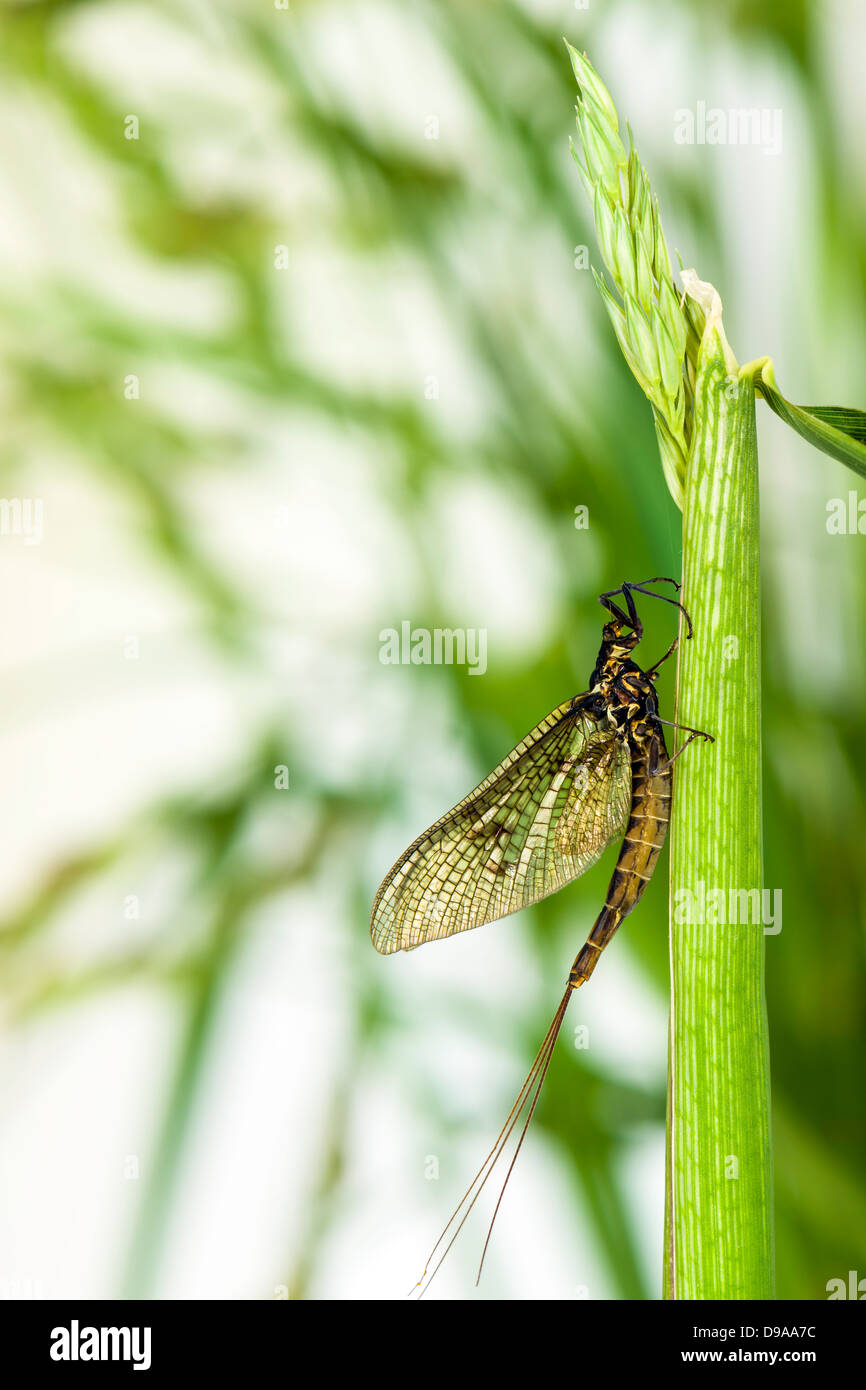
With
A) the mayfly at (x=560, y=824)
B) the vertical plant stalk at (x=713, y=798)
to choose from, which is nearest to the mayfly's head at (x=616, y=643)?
the mayfly at (x=560, y=824)

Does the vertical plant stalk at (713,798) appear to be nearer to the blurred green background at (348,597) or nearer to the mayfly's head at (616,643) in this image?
the mayfly's head at (616,643)

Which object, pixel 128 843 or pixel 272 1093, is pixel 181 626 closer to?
pixel 128 843

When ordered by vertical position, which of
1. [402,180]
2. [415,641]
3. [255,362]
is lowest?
Answer: [415,641]

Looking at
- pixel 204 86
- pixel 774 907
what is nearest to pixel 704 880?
pixel 774 907

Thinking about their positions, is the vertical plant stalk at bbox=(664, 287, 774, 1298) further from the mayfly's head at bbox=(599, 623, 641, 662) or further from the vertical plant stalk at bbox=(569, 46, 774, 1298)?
the mayfly's head at bbox=(599, 623, 641, 662)

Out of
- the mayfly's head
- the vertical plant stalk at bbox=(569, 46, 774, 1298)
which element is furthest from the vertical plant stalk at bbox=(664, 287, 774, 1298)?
the mayfly's head

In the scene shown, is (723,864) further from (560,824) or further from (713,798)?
(560,824)
